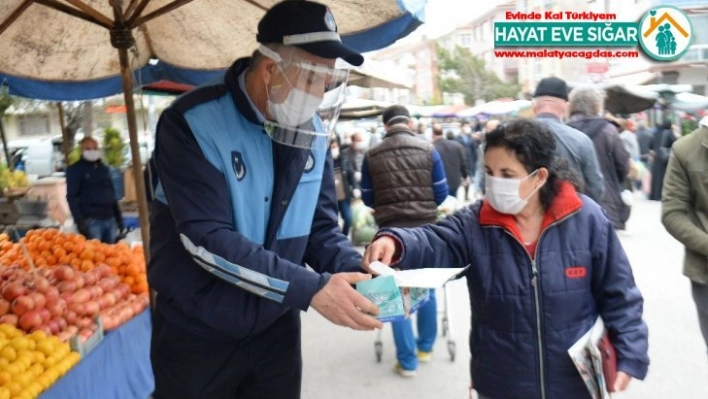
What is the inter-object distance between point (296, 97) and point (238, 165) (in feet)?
0.92

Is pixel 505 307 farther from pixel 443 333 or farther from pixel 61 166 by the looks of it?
pixel 61 166

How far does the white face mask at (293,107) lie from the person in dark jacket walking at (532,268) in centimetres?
52

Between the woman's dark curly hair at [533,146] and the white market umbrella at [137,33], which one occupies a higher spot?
the white market umbrella at [137,33]

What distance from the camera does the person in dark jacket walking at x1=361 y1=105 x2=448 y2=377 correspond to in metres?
5.10

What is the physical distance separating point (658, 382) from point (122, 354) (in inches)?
145

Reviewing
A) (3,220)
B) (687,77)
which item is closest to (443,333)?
(3,220)

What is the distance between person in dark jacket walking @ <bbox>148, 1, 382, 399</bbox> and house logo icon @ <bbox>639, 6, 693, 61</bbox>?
1302cm

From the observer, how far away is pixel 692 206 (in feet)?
11.3

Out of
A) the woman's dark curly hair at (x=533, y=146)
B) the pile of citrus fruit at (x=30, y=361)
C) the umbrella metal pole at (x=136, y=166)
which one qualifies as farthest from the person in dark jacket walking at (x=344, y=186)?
the woman's dark curly hair at (x=533, y=146)

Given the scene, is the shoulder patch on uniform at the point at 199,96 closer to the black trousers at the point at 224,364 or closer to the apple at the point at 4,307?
the black trousers at the point at 224,364

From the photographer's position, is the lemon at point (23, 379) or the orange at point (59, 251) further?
the orange at point (59, 251)

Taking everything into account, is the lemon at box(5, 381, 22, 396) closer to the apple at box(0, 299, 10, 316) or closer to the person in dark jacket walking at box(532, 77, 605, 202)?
the apple at box(0, 299, 10, 316)

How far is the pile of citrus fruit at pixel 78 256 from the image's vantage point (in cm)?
523

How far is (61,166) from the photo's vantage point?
22.7 metres
